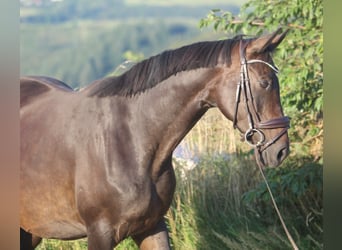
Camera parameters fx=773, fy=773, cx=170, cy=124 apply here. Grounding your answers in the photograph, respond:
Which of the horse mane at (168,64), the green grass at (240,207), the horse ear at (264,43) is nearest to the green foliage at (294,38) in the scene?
the green grass at (240,207)

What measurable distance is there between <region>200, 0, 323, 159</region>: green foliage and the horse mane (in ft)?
3.98

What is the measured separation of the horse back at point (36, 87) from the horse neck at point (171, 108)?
2.28 feet

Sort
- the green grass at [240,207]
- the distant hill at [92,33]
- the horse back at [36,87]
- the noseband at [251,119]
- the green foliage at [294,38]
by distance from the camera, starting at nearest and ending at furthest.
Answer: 1. the noseband at [251,119]
2. the horse back at [36,87]
3. the distant hill at [92,33]
4. the green foliage at [294,38]
5. the green grass at [240,207]

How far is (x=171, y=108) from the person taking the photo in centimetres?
375

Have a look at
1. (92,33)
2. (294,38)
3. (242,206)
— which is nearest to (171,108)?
(92,33)

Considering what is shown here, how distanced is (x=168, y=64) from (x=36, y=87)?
1062mm

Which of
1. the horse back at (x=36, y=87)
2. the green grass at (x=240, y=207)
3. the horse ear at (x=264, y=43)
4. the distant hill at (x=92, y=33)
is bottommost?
the green grass at (x=240, y=207)

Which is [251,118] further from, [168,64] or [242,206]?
[242,206]

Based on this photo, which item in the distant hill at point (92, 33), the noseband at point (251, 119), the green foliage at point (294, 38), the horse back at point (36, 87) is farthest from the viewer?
the green foliage at point (294, 38)

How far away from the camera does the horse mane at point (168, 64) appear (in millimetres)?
3670

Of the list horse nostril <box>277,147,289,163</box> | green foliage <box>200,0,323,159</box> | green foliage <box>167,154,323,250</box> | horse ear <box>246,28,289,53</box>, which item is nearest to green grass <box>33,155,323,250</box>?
green foliage <box>167,154,323,250</box>

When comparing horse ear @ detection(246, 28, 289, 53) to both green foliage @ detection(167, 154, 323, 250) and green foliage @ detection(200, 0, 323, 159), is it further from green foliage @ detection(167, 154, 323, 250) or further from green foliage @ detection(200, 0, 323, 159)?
green foliage @ detection(167, 154, 323, 250)

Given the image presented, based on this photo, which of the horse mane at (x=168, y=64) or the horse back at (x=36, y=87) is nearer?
the horse mane at (x=168, y=64)

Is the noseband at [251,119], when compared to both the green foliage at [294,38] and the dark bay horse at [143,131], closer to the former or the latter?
the dark bay horse at [143,131]
